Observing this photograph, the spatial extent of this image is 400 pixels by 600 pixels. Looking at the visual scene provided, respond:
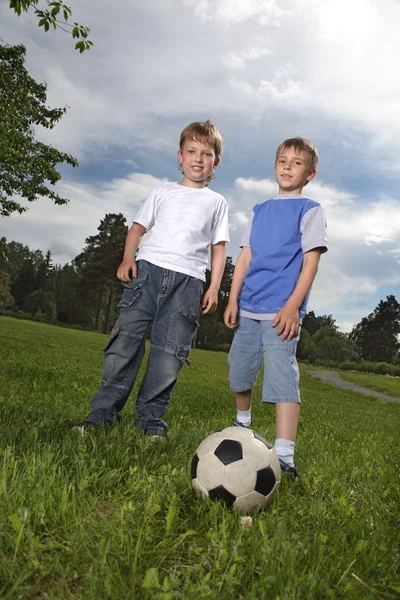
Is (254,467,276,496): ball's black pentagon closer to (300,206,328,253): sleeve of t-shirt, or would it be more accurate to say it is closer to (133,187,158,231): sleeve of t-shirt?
(300,206,328,253): sleeve of t-shirt

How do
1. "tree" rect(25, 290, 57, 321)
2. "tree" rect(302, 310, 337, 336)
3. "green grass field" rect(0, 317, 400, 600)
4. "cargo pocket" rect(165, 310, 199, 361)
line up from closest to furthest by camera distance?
"green grass field" rect(0, 317, 400, 600) → "cargo pocket" rect(165, 310, 199, 361) → "tree" rect(25, 290, 57, 321) → "tree" rect(302, 310, 337, 336)

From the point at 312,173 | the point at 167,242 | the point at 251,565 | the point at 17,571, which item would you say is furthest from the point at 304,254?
the point at 17,571

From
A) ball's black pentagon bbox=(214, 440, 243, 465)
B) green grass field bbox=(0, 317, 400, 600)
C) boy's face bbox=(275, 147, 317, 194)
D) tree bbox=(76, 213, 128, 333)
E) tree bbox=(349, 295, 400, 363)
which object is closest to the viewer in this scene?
green grass field bbox=(0, 317, 400, 600)

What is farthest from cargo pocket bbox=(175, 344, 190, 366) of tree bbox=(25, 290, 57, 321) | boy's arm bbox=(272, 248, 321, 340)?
tree bbox=(25, 290, 57, 321)

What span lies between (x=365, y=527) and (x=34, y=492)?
1788 mm

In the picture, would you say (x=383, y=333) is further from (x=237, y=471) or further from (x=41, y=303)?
(x=237, y=471)

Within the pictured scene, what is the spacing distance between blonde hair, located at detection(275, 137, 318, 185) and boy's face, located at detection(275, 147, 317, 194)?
25 millimetres

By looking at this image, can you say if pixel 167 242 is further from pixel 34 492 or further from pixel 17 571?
pixel 17 571

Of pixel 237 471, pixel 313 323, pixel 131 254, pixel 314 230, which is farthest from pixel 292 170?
pixel 313 323

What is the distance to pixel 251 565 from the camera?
202 centimetres

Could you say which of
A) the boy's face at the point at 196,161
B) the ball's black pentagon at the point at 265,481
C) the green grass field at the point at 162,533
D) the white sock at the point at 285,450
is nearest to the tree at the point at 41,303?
the boy's face at the point at 196,161

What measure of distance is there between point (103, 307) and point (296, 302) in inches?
3307

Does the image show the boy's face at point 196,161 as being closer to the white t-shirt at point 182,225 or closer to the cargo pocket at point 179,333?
the white t-shirt at point 182,225

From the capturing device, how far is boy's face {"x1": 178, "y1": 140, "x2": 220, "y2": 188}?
4508mm
